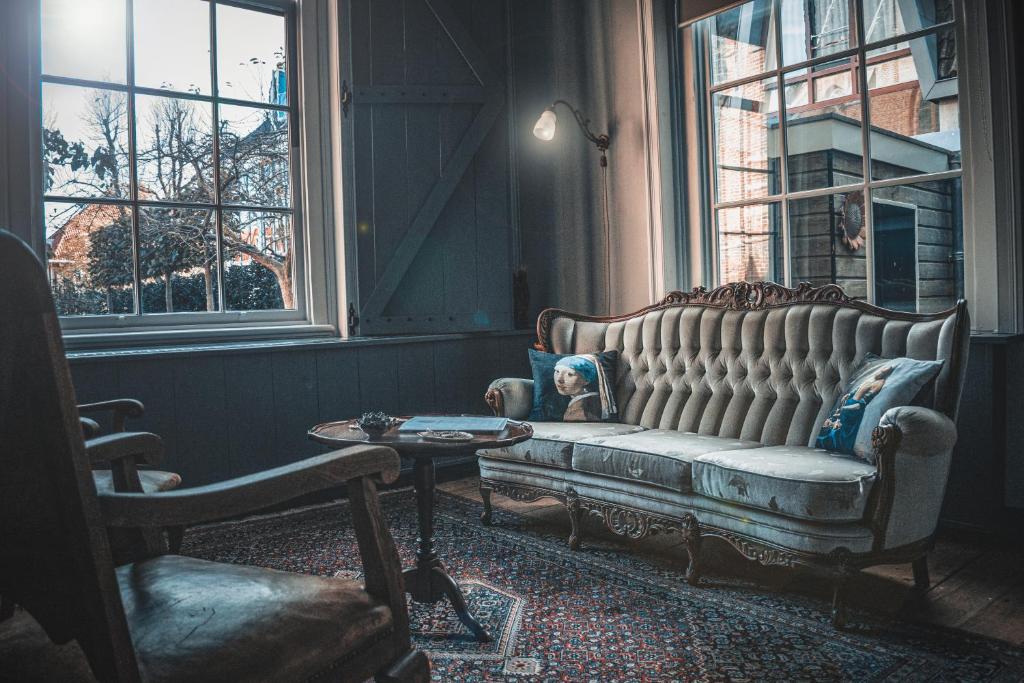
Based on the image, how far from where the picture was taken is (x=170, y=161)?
3674 mm

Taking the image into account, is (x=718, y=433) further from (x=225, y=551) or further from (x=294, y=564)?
(x=225, y=551)

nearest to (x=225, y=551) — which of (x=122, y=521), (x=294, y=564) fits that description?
(x=294, y=564)

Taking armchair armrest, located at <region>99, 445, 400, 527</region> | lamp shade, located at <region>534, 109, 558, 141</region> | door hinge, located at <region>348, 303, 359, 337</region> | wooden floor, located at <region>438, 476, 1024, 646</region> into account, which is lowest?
wooden floor, located at <region>438, 476, 1024, 646</region>

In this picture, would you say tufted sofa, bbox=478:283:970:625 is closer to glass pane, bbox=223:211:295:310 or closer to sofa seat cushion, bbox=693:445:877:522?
sofa seat cushion, bbox=693:445:877:522

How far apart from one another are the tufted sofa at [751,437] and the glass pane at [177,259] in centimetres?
155

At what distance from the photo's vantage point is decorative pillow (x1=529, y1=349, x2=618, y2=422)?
3430 mm

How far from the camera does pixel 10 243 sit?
77 centimetres

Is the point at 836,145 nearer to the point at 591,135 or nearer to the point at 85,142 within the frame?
the point at 591,135

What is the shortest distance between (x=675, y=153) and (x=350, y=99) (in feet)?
5.72

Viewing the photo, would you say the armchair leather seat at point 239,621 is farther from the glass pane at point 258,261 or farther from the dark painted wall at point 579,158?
the dark painted wall at point 579,158

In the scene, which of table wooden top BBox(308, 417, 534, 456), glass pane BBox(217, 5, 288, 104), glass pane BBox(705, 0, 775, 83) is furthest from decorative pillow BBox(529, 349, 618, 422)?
glass pane BBox(217, 5, 288, 104)

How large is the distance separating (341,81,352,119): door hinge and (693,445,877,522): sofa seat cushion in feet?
8.59

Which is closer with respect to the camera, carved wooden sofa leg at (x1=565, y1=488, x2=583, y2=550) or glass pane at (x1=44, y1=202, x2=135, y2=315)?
carved wooden sofa leg at (x1=565, y1=488, x2=583, y2=550)

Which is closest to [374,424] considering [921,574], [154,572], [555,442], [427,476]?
[427,476]
